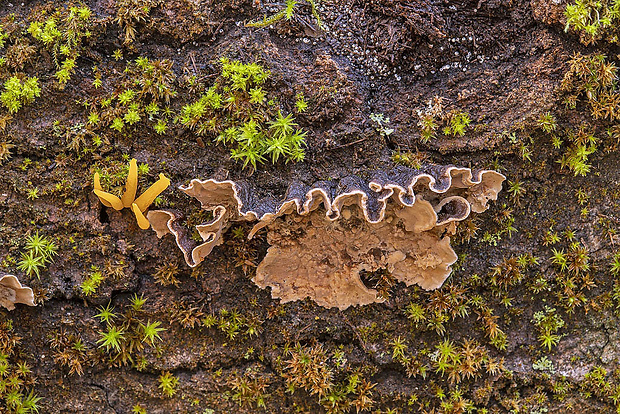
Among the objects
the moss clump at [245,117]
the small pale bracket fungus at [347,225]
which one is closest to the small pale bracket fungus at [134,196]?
the small pale bracket fungus at [347,225]

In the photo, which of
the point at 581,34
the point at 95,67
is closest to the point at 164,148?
the point at 95,67

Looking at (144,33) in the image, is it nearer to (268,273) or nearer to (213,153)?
(213,153)

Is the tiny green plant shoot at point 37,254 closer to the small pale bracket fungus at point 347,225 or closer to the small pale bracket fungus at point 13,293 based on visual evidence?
the small pale bracket fungus at point 13,293

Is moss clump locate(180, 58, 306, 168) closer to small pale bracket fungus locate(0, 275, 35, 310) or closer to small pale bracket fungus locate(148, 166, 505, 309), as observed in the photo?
small pale bracket fungus locate(148, 166, 505, 309)

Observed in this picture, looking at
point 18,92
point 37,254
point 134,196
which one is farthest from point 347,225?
point 18,92

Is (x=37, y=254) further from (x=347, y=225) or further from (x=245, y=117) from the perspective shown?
(x=347, y=225)

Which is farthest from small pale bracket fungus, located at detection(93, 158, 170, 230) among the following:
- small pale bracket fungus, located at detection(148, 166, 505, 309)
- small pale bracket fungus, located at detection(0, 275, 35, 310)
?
small pale bracket fungus, located at detection(0, 275, 35, 310)
